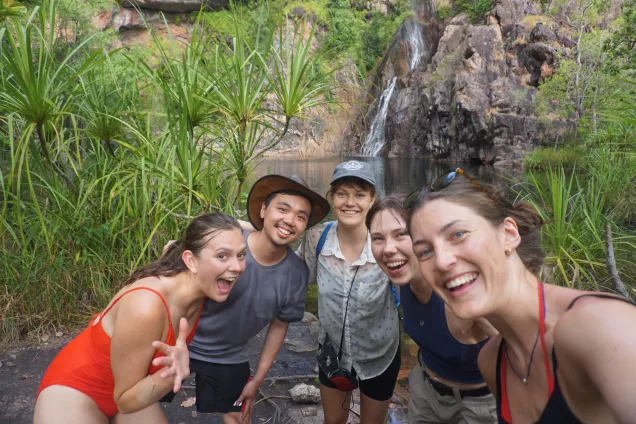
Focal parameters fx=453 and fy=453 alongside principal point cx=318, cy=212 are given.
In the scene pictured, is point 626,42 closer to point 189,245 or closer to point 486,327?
point 486,327

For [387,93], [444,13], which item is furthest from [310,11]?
[444,13]

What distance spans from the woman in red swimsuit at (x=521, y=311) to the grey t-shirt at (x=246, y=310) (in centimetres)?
109

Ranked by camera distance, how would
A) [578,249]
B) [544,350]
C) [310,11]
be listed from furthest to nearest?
[310,11] → [578,249] → [544,350]

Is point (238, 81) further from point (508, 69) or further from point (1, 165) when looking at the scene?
point (508, 69)

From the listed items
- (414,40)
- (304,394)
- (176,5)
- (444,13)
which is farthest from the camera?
(414,40)

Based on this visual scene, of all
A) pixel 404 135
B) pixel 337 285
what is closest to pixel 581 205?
pixel 337 285

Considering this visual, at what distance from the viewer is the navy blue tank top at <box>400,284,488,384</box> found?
5.59 ft

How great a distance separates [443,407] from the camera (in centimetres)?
184

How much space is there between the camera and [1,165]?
12.4 ft

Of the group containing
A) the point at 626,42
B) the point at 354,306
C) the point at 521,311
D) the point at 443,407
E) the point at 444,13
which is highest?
the point at 444,13

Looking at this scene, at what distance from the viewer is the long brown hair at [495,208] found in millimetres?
1177

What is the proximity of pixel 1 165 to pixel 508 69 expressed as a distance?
25.5 metres

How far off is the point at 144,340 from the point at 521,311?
1203 millimetres

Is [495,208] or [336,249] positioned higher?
[495,208]
